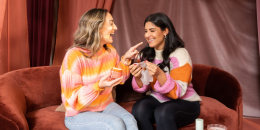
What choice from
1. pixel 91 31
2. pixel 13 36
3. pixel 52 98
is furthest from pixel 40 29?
pixel 91 31

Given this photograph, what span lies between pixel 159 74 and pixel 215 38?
1.65 metres

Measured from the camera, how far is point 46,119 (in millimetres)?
2127

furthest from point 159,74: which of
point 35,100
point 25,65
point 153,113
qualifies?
point 25,65

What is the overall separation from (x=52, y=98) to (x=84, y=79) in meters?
0.66

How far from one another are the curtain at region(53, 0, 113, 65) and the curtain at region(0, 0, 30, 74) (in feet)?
1.61

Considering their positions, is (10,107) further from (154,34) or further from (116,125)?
(154,34)

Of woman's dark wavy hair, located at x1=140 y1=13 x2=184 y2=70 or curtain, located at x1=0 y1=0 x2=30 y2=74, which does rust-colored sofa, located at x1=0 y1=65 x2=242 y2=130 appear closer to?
curtain, located at x1=0 y1=0 x2=30 y2=74

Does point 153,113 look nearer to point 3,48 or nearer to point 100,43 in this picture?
point 100,43

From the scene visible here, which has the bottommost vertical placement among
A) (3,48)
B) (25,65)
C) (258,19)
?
(25,65)

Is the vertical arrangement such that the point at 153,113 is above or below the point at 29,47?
below

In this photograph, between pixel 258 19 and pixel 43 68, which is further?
pixel 258 19

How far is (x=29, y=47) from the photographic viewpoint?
271 centimetres

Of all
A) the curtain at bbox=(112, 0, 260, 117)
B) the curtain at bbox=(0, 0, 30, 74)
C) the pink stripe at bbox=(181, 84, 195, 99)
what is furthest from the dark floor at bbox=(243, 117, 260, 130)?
the curtain at bbox=(0, 0, 30, 74)

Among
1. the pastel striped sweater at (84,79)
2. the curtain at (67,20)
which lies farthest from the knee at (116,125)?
the curtain at (67,20)
